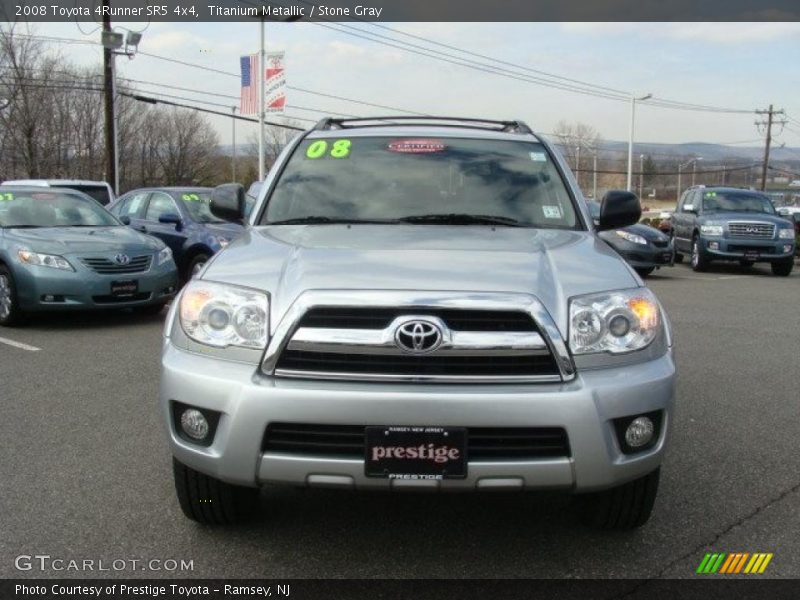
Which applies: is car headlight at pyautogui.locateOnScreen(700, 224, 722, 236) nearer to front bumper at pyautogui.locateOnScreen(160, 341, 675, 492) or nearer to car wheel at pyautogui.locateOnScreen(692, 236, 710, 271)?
car wheel at pyautogui.locateOnScreen(692, 236, 710, 271)

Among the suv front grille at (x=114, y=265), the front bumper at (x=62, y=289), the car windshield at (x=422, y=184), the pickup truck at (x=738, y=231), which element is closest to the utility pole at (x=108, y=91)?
the suv front grille at (x=114, y=265)

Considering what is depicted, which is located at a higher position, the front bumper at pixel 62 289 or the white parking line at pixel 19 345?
the front bumper at pixel 62 289

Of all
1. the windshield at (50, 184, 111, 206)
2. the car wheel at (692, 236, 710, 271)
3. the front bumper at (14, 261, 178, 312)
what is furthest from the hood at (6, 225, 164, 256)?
the car wheel at (692, 236, 710, 271)

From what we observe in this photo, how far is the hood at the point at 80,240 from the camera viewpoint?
8.15 meters

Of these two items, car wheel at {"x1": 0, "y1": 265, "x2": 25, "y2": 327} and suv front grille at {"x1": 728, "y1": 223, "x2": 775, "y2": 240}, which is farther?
suv front grille at {"x1": 728, "y1": 223, "x2": 775, "y2": 240}

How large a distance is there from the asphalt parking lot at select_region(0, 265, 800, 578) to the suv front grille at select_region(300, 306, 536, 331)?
0.98 meters

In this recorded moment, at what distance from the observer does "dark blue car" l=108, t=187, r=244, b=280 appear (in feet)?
34.8

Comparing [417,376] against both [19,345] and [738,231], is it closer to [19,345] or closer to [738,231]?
[19,345]

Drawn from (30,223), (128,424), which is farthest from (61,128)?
(128,424)

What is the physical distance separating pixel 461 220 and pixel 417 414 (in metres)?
1.51

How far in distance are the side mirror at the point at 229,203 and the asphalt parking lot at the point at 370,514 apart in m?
1.37

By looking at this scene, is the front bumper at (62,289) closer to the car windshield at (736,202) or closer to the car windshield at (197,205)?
the car windshield at (197,205)

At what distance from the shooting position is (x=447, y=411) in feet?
8.46

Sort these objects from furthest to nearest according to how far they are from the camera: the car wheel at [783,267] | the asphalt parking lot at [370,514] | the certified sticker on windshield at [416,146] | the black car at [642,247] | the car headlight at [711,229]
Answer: the car wheel at [783,267]
the car headlight at [711,229]
the black car at [642,247]
the certified sticker on windshield at [416,146]
the asphalt parking lot at [370,514]
